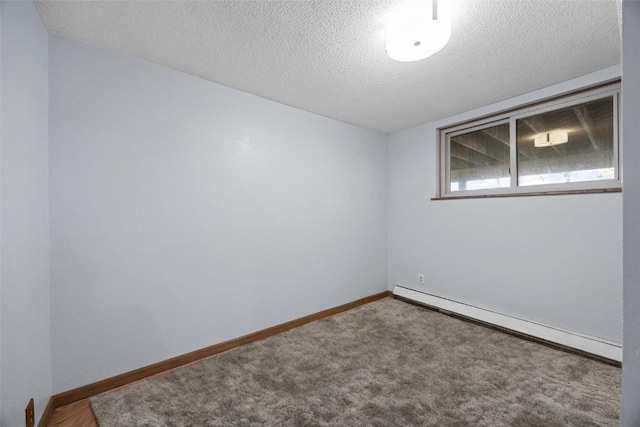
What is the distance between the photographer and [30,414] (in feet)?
4.34

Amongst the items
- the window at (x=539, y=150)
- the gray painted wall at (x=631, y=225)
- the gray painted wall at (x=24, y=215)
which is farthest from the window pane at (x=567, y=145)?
the gray painted wall at (x=24, y=215)

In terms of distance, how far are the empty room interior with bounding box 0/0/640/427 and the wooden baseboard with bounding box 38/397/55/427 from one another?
0.05 ft

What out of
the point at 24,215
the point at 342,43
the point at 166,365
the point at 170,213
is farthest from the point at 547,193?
the point at 24,215

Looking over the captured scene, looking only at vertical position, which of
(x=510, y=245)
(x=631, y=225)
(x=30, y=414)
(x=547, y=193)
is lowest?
(x=30, y=414)

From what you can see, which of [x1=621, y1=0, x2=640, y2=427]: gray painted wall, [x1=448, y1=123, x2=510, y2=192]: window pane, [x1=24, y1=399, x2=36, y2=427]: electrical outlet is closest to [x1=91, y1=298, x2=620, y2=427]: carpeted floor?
[x1=24, y1=399, x2=36, y2=427]: electrical outlet

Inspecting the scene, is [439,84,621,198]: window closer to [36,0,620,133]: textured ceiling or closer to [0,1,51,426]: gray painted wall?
[36,0,620,133]: textured ceiling

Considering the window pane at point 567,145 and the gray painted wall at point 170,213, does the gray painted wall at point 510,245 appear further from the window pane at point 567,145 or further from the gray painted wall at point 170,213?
the gray painted wall at point 170,213

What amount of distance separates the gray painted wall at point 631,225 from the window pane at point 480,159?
265cm

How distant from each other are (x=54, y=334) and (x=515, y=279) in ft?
11.9

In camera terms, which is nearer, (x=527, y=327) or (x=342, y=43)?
(x=342, y=43)

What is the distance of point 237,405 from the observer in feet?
5.38

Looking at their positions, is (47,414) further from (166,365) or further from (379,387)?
(379,387)

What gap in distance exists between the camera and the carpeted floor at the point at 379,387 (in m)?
A: 1.53

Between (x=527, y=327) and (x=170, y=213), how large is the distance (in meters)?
3.24
